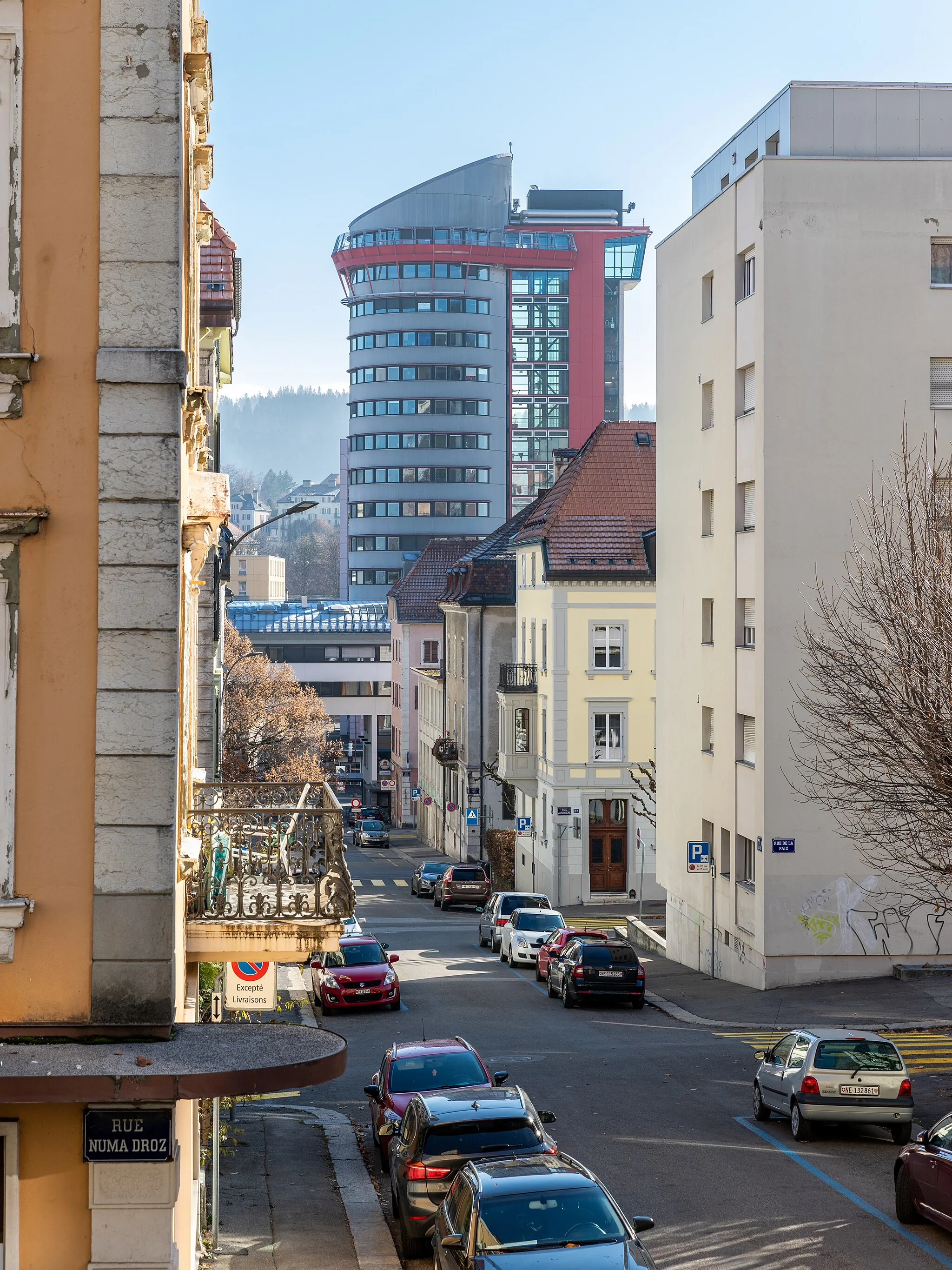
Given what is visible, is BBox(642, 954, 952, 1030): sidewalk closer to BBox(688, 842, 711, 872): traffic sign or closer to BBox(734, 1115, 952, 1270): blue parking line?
BBox(688, 842, 711, 872): traffic sign

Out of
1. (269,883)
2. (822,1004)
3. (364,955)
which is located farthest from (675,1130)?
(364,955)

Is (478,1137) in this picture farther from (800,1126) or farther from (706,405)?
(706,405)

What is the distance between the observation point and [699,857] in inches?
1395

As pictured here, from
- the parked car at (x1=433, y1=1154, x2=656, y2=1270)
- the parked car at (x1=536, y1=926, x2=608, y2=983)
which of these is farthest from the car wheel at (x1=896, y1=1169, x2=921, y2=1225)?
the parked car at (x1=536, y1=926, x2=608, y2=983)

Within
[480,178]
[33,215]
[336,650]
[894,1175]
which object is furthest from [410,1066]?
[480,178]

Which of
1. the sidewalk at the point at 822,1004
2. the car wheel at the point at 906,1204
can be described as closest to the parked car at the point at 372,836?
the sidewalk at the point at 822,1004

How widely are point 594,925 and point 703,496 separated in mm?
15667

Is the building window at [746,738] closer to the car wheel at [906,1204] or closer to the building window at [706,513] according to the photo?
the building window at [706,513]

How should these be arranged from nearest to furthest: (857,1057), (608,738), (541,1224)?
(541,1224) → (857,1057) → (608,738)

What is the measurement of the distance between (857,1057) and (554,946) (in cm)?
1709

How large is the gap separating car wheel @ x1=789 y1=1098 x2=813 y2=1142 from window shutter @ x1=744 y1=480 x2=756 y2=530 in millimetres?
16568

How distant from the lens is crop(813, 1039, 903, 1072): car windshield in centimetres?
1894

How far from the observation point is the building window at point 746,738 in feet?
112

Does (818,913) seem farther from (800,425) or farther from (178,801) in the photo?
(178,801)
